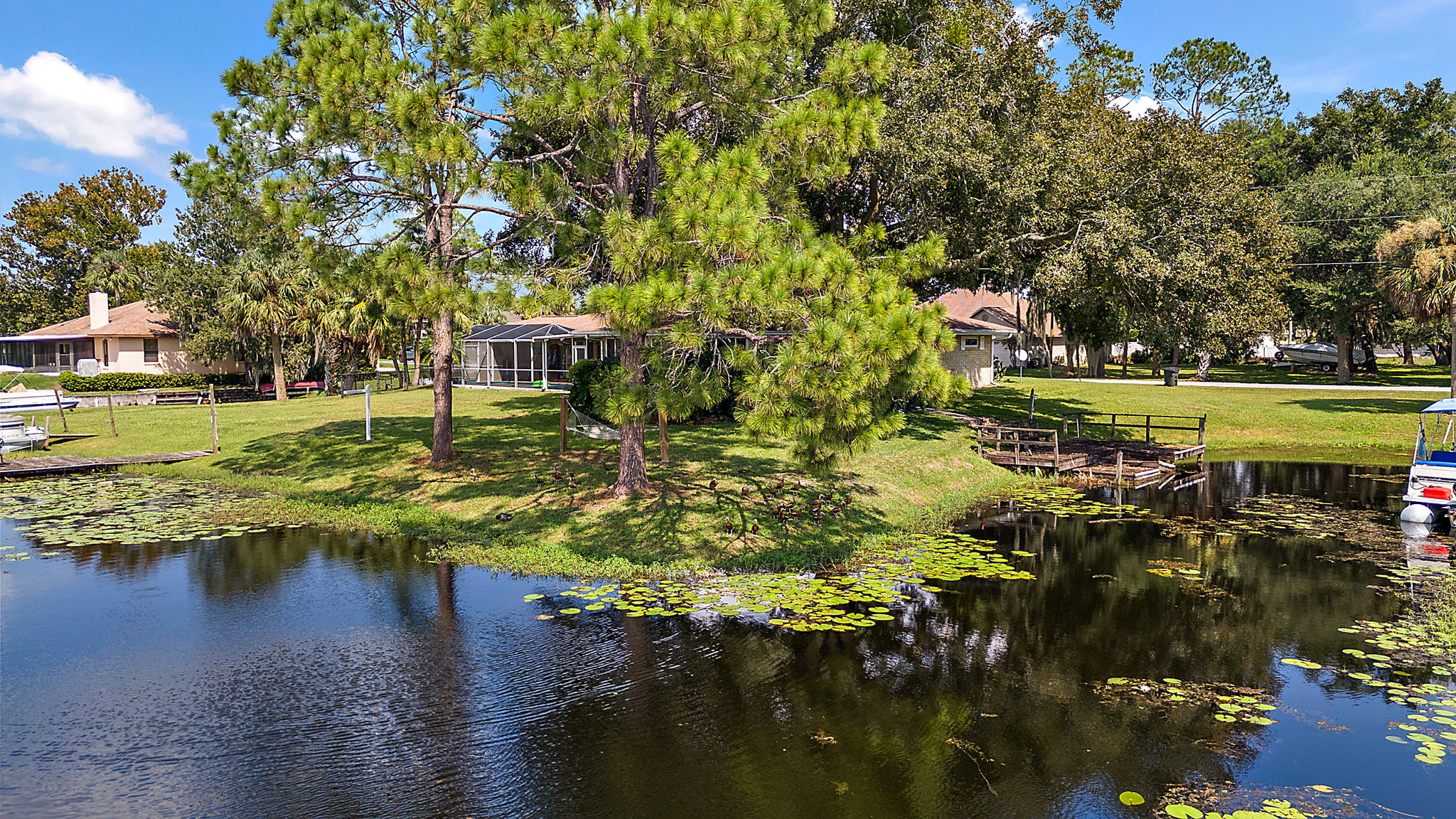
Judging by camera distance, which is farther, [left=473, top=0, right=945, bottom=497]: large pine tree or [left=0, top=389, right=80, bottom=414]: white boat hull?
[left=0, top=389, right=80, bottom=414]: white boat hull

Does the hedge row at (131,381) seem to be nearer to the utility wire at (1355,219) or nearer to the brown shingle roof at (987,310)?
the brown shingle roof at (987,310)

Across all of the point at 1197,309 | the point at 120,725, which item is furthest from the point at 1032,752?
the point at 1197,309

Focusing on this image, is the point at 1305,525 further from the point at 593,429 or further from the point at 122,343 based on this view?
the point at 122,343

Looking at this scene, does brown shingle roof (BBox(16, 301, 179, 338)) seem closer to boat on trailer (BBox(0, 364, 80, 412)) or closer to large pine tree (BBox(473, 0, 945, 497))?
boat on trailer (BBox(0, 364, 80, 412))

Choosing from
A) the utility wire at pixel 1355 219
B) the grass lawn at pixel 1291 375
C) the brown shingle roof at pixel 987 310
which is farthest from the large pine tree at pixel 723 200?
the grass lawn at pixel 1291 375

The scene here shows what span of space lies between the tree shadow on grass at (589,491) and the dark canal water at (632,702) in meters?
2.16

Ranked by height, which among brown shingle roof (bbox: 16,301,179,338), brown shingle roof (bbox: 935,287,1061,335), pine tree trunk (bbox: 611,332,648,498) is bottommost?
pine tree trunk (bbox: 611,332,648,498)

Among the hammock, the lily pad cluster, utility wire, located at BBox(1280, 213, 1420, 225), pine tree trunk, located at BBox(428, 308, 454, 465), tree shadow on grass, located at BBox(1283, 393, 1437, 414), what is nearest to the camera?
the lily pad cluster

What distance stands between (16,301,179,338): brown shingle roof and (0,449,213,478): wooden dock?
79.4 feet

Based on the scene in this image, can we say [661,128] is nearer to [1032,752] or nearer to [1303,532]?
[1032,752]

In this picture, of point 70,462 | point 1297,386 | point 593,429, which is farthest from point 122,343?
point 1297,386

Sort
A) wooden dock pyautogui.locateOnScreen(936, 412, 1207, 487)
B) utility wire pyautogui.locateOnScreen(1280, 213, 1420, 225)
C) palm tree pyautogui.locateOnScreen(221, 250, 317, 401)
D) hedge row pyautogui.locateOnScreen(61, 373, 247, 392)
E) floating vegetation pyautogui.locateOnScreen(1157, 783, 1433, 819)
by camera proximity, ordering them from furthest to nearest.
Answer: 1. utility wire pyautogui.locateOnScreen(1280, 213, 1420, 225)
2. hedge row pyautogui.locateOnScreen(61, 373, 247, 392)
3. palm tree pyautogui.locateOnScreen(221, 250, 317, 401)
4. wooden dock pyautogui.locateOnScreen(936, 412, 1207, 487)
5. floating vegetation pyautogui.locateOnScreen(1157, 783, 1433, 819)

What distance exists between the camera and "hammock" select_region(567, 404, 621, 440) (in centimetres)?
2356

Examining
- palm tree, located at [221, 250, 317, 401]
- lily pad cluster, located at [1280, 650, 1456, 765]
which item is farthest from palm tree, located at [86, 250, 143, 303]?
lily pad cluster, located at [1280, 650, 1456, 765]
